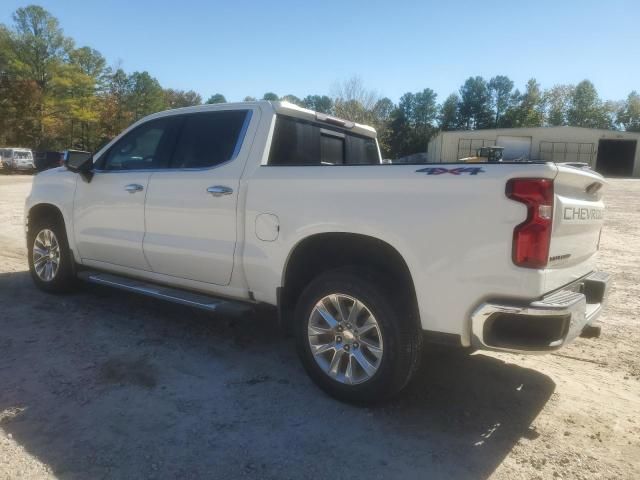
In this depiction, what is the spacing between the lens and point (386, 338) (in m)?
2.96

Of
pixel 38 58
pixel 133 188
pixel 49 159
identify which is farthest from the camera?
pixel 38 58

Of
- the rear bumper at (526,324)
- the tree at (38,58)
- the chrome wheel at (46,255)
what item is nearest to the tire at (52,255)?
the chrome wheel at (46,255)

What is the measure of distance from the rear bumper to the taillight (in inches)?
9.5

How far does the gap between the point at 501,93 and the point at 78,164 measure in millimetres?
108501

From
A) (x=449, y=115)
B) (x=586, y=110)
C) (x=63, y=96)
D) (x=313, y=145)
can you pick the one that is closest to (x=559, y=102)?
(x=586, y=110)

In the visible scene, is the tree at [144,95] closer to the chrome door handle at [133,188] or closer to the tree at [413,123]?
the tree at [413,123]

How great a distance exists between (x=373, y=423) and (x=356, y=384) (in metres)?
0.26

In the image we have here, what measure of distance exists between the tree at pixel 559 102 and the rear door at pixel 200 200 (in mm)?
98811

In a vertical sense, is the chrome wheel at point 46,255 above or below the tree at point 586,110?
below

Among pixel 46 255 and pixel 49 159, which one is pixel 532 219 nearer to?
pixel 49 159

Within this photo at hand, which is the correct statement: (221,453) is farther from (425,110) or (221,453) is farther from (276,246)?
(425,110)

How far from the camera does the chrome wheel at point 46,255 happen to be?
5.35 meters

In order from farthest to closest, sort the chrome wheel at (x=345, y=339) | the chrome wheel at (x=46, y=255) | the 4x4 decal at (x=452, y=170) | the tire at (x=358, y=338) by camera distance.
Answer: the chrome wheel at (x=46, y=255)
the chrome wheel at (x=345, y=339)
the tire at (x=358, y=338)
the 4x4 decal at (x=452, y=170)

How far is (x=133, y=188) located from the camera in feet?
14.4
